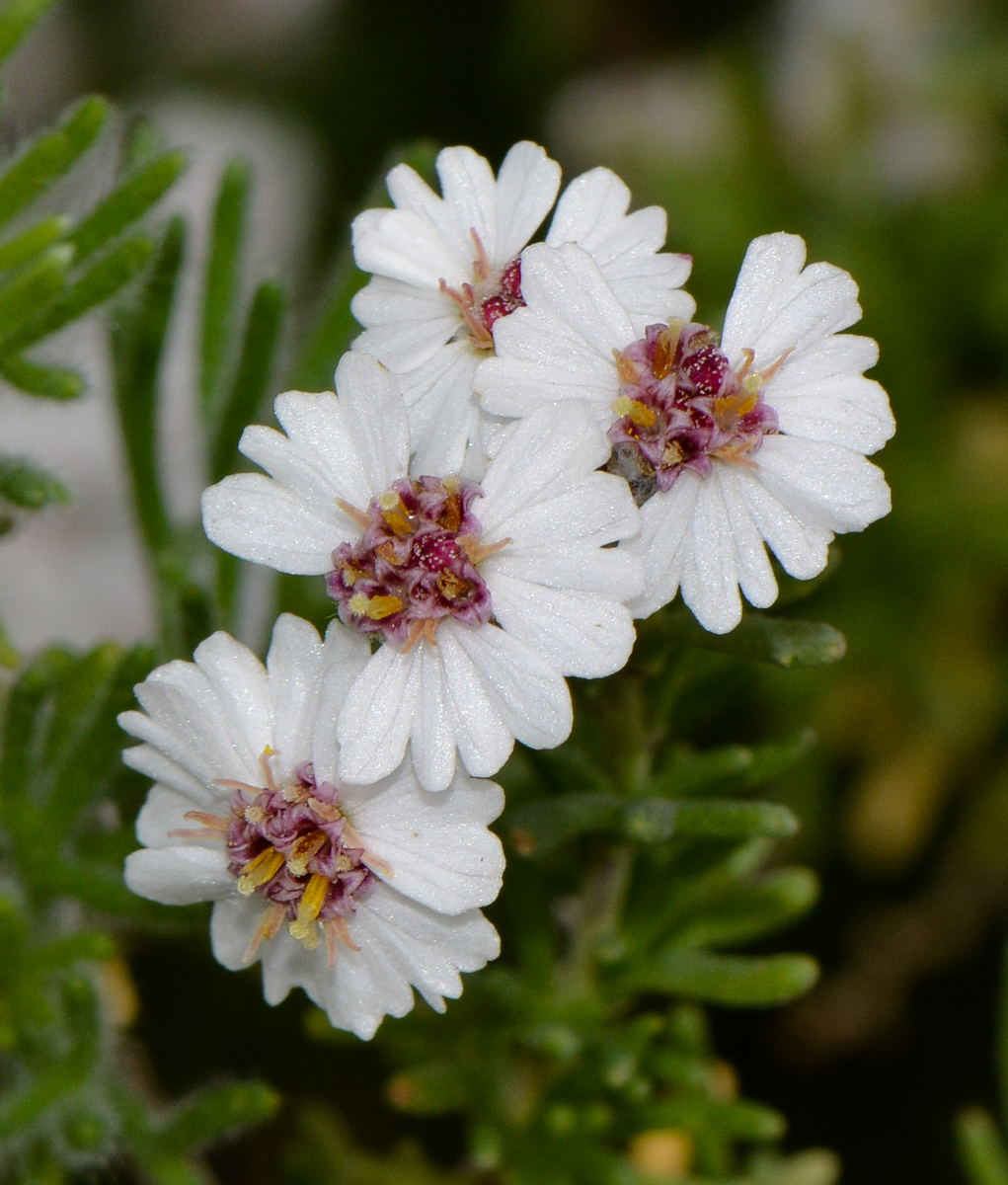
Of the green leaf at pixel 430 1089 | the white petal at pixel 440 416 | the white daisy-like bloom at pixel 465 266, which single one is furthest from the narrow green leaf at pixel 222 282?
the green leaf at pixel 430 1089

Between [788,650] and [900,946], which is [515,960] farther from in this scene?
[900,946]

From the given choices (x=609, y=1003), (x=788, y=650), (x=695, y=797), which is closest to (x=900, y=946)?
(x=609, y=1003)

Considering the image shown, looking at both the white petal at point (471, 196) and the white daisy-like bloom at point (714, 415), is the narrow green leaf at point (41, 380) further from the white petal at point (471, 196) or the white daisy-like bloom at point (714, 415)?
the white daisy-like bloom at point (714, 415)

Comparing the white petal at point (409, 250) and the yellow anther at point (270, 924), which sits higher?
the white petal at point (409, 250)

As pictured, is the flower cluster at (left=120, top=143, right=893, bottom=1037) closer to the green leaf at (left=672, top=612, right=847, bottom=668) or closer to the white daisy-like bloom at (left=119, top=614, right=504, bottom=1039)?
the white daisy-like bloom at (left=119, top=614, right=504, bottom=1039)

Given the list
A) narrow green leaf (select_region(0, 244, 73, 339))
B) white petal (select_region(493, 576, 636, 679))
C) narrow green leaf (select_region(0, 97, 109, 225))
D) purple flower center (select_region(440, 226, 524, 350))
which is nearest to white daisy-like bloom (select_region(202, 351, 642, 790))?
white petal (select_region(493, 576, 636, 679))

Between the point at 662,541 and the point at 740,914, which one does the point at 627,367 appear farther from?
the point at 740,914

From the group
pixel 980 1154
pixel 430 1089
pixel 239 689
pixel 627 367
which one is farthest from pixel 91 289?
pixel 980 1154
